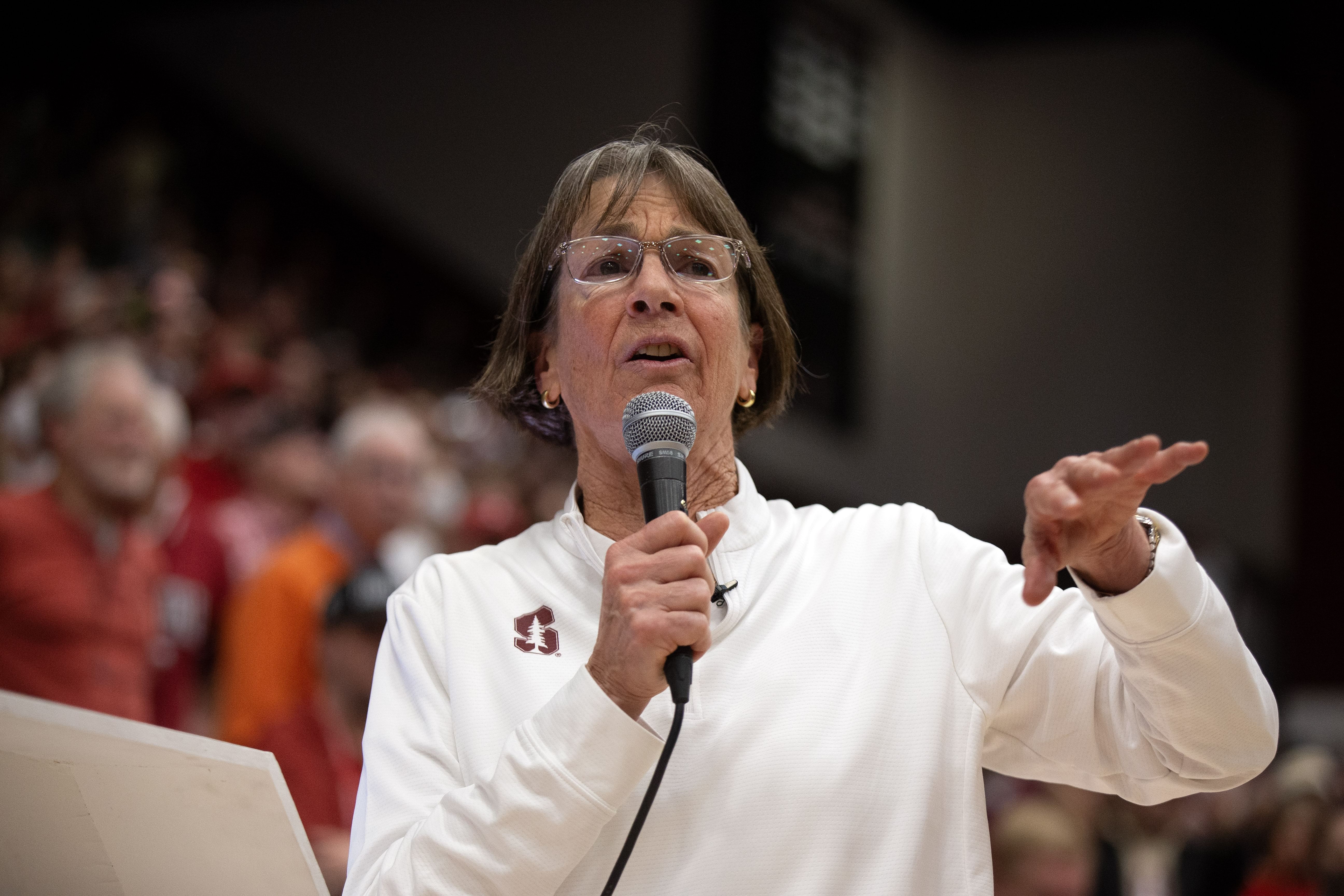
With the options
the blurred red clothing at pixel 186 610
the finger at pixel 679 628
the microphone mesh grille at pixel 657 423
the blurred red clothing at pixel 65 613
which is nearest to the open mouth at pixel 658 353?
the microphone mesh grille at pixel 657 423

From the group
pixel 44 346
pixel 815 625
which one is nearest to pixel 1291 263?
pixel 44 346

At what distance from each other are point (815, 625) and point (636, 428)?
0.89ft

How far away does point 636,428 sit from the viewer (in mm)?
1320

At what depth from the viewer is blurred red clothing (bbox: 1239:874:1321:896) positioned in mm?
4125

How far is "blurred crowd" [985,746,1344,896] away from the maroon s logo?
2.11 metres

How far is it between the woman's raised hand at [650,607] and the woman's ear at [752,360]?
0.46 meters

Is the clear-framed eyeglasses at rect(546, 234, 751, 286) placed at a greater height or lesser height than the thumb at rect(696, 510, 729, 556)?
greater

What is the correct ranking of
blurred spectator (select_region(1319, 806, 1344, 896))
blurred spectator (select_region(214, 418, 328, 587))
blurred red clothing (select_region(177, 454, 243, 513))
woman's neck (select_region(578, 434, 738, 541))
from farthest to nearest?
blurred red clothing (select_region(177, 454, 243, 513))
blurred spectator (select_region(214, 418, 328, 587))
blurred spectator (select_region(1319, 806, 1344, 896))
woman's neck (select_region(578, 434, 738, 541))

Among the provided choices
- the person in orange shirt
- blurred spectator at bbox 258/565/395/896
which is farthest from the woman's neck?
the person in orange shirt

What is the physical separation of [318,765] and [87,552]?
0.77 metres

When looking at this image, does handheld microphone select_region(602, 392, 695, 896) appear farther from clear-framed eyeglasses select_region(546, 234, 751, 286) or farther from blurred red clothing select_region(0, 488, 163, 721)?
blurred red clothing select_region(0, 488, 163, 721)

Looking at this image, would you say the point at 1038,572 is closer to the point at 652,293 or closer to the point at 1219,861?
the point at 652,293

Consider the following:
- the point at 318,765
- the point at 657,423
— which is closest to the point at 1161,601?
the point at 657,423

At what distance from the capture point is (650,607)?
3.86ft
